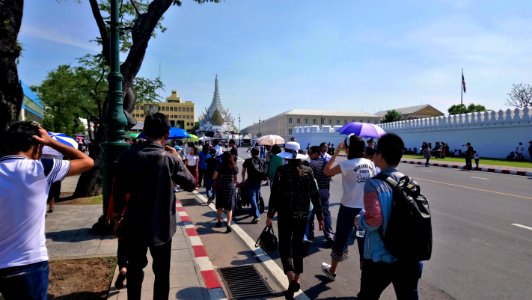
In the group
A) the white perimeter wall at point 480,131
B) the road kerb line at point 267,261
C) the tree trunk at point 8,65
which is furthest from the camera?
the white perimeter wall at point 480,131

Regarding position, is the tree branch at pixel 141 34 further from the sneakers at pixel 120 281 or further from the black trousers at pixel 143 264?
the black trousers at pixel 143 264

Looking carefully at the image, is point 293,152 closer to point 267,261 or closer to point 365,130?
point 267,261

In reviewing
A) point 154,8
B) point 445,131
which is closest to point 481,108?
point 445,131

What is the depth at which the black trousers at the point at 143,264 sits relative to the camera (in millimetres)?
3254

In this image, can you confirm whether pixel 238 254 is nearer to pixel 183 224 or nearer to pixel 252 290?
pixel 252 290

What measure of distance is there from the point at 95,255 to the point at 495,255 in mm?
6161

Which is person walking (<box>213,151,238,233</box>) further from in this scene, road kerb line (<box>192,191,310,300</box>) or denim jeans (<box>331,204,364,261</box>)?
denim jeans (<box>331,204,364,261</box>)

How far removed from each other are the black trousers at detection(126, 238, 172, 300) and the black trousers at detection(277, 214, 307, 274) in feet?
4.84

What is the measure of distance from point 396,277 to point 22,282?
257cm

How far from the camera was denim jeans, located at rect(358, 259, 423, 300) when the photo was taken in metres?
2.75

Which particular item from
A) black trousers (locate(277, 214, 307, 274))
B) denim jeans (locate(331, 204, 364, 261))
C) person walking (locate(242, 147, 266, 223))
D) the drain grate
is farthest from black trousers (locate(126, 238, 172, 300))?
person walking (locate(242, 147, 266, 223))

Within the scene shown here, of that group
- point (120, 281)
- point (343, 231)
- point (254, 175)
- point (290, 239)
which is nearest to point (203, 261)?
point (120, 281)

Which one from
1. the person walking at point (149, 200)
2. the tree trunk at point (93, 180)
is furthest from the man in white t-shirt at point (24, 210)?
the tree trunk at point (93, 180)

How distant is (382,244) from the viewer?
279cm
